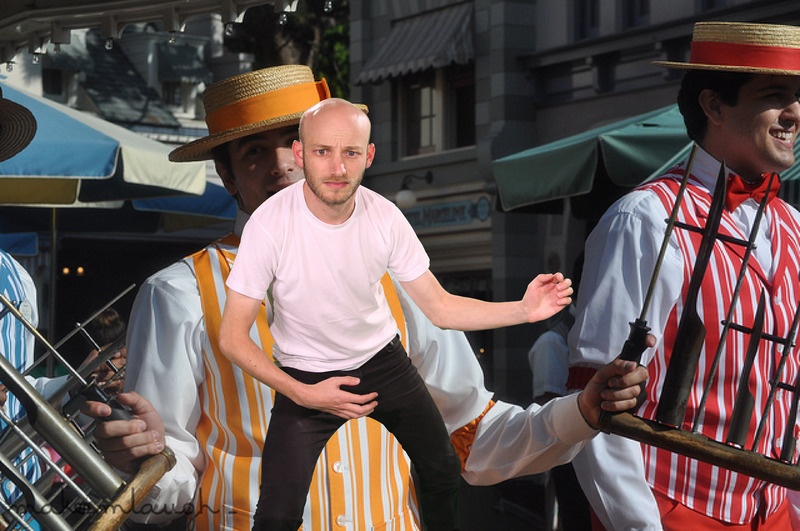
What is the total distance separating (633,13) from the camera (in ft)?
62.0

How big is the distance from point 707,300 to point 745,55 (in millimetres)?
615

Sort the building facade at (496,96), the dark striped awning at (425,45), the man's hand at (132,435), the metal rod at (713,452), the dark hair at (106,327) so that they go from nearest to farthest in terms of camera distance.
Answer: the metal rod at (713,452), the man's hand at (132,435), the dark hair at (106,327), the building facade at (496,96), the dark striped awning at (425,45)

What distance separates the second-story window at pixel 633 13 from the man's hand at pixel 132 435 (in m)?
17.6

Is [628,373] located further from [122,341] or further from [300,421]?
[122,341]

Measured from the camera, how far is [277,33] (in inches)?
1011

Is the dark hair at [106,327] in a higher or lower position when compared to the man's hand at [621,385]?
lower

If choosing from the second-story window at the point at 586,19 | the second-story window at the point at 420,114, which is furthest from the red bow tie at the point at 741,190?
the second-story window at the point at 420,114

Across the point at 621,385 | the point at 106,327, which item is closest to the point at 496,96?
the point at 106,327

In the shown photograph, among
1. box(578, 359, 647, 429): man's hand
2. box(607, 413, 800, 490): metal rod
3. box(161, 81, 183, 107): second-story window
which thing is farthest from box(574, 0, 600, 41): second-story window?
box(607, 413, 800, 490): metal rod

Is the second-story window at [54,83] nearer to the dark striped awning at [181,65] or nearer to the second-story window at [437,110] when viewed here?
the dark striped awning at [181,65]

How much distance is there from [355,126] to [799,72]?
4.71 ft

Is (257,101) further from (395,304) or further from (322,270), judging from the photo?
(322,270)

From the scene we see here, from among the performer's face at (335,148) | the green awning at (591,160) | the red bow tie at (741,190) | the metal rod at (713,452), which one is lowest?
the green awning at (591,160)

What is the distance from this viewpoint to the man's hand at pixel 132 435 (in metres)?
1.94
